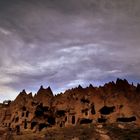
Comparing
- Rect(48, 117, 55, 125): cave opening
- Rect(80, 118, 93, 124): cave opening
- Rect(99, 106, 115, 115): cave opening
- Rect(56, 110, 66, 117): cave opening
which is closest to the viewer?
Rect(99, 106, 115, 115): cave opening

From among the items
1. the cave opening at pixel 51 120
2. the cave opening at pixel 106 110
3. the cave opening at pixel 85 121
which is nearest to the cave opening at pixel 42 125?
the cave opening at pixel 51 120

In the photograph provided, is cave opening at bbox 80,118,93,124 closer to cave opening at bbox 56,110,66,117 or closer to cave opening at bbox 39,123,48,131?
cave opening at bbox 56,110,66,117

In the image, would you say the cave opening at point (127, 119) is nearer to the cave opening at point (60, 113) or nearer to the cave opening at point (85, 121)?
the cave opening at point (85, 121)

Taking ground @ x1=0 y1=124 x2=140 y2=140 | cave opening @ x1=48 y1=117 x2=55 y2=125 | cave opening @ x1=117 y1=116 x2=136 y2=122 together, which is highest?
cave opening @ x1=48 y1=117 x2=55 y2=125

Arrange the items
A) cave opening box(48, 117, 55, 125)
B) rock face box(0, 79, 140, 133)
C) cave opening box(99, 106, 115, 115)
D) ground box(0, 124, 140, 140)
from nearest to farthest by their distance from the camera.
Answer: ground box(0, 124, 140, 140), rock face box(0, 79, 140, 133), cave opening box(99, 106, 115, 115), cave opening box(48, 117, 55, 125)

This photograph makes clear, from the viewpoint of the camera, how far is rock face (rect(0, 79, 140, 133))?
12512 centimetres

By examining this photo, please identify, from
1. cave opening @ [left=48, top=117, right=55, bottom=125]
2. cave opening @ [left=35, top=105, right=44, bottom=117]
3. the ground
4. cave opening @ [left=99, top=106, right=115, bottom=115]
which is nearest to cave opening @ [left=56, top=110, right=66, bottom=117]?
cave opening @ [left=48, top=117, right=55, bottom=125]

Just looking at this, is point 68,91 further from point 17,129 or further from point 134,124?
point 134,124

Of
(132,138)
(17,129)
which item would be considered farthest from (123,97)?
(17,129)

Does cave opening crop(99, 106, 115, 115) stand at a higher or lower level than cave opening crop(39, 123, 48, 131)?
higher

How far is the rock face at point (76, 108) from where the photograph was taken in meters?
125

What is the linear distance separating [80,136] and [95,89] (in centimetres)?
4124

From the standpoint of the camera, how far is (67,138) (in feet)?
335

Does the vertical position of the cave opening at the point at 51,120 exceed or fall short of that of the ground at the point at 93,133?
it exceeds it
